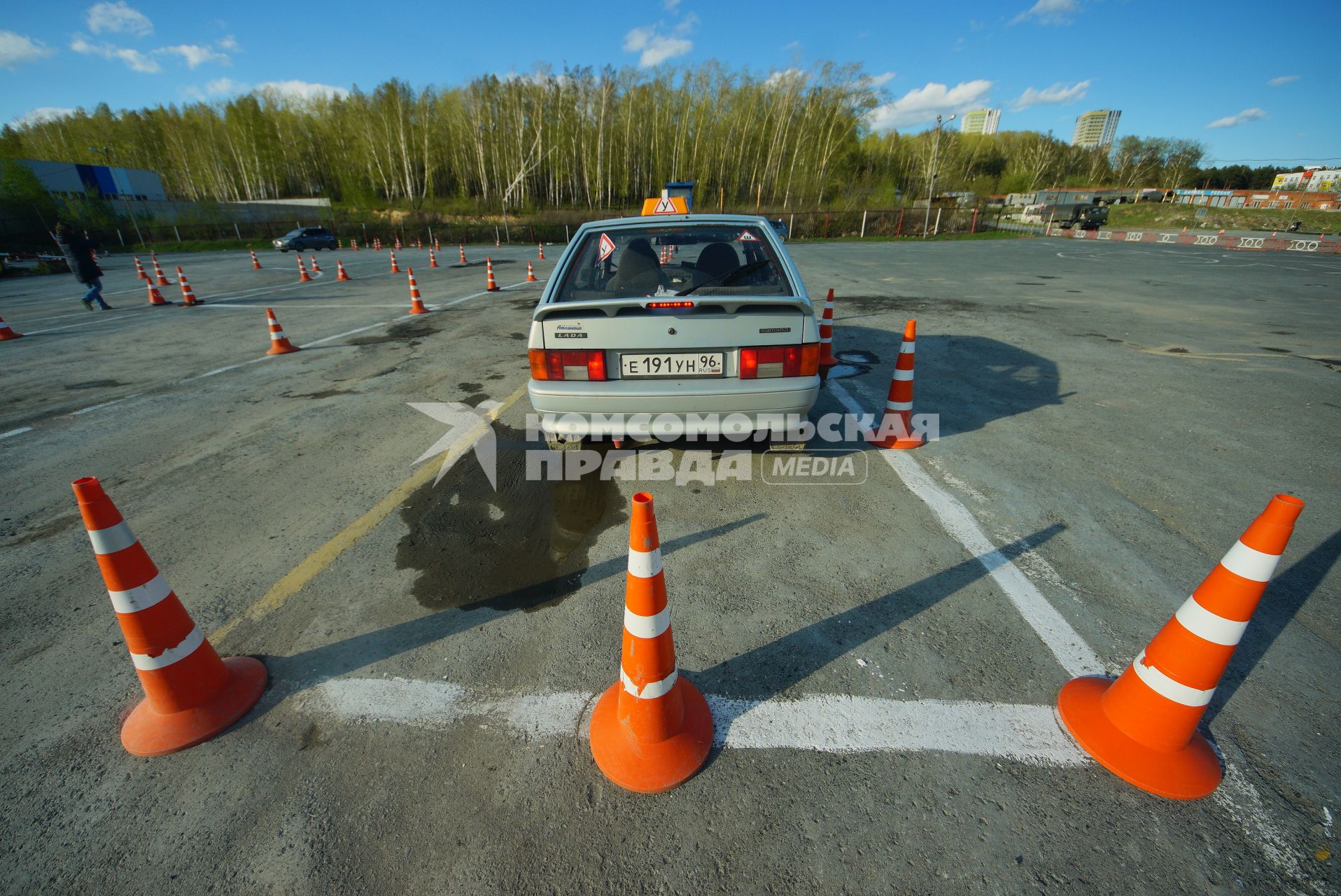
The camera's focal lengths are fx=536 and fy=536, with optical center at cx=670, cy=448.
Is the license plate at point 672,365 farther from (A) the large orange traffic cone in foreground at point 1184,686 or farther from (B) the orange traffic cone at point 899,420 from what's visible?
(A) the large orange traffic cone in foreground at point 1184,686

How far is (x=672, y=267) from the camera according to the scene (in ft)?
14.3

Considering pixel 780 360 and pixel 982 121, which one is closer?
pixel 780 360

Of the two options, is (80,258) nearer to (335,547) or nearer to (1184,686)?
(335,547)

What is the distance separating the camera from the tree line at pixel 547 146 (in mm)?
48156

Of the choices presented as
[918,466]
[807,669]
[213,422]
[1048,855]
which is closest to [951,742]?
[1048,855]

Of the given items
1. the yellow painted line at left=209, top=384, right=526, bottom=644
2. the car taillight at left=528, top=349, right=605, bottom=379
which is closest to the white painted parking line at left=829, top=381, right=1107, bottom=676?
the car taillight at left=528, top=349, right=605, bottom=379

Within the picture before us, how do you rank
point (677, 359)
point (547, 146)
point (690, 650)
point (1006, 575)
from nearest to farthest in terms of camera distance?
point (690, 650) < point (1006, 575) < point (677, 359) < point (547, 146)

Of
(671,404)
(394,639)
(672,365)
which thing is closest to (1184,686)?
(671,404)

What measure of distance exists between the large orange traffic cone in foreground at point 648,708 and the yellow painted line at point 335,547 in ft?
6.02

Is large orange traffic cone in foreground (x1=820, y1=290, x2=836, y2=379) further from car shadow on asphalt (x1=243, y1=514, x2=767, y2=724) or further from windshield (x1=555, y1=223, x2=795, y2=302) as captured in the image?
car shadow on asphalt (x1=243, y1=514, x2=767, y2=724)

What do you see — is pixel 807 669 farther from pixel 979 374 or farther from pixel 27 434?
pixel 27 434

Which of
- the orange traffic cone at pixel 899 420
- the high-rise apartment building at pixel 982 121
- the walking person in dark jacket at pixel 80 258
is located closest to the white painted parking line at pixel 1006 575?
the orange traffic cone at pixel 899 420

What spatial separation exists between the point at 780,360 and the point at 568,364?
130cm

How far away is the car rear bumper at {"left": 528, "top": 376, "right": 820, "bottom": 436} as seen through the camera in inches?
129
